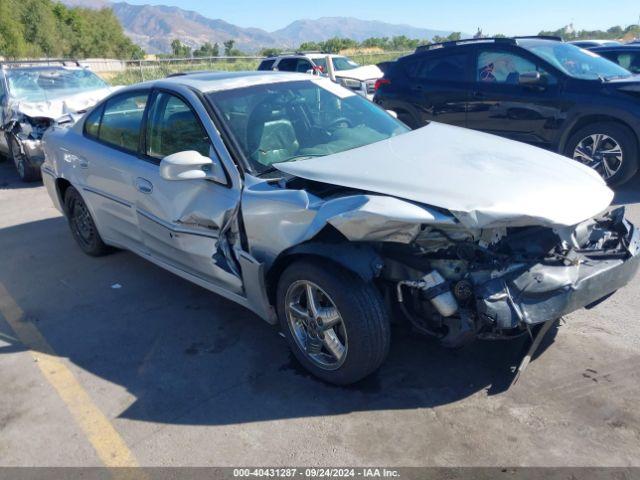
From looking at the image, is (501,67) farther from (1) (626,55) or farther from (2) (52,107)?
(2) (52,107)

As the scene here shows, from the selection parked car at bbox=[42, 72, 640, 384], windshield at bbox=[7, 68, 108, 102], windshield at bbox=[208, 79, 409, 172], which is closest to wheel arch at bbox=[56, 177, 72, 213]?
parked car at bbox=[42, 72, 640, 384]

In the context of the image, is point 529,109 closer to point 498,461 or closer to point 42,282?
point 498,461

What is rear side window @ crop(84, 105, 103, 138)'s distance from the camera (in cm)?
503

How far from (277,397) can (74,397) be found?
49.4 inches

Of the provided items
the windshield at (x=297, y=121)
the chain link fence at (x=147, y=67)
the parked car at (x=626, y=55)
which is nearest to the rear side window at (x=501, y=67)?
the windshield at (x=297, y=121)

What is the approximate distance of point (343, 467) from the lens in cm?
263

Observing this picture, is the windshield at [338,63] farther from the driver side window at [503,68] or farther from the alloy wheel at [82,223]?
the alloy wheel at [82,223]

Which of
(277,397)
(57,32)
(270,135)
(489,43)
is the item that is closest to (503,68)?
(489,43)

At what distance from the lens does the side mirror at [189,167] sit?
3.43 m

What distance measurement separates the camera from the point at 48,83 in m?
9.70

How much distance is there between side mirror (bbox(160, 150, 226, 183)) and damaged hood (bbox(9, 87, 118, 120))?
638cm

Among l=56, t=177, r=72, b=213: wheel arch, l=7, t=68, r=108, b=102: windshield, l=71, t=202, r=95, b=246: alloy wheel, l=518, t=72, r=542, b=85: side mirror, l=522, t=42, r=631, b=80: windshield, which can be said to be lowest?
l=71, t=202, r=95, b=246: alloy wheel

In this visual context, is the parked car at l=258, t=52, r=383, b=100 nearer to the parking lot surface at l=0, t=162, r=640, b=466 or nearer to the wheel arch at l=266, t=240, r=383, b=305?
the parking lot surface at l=0, t=162, r=640, b=466

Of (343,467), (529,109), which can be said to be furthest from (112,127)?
(529,109)
